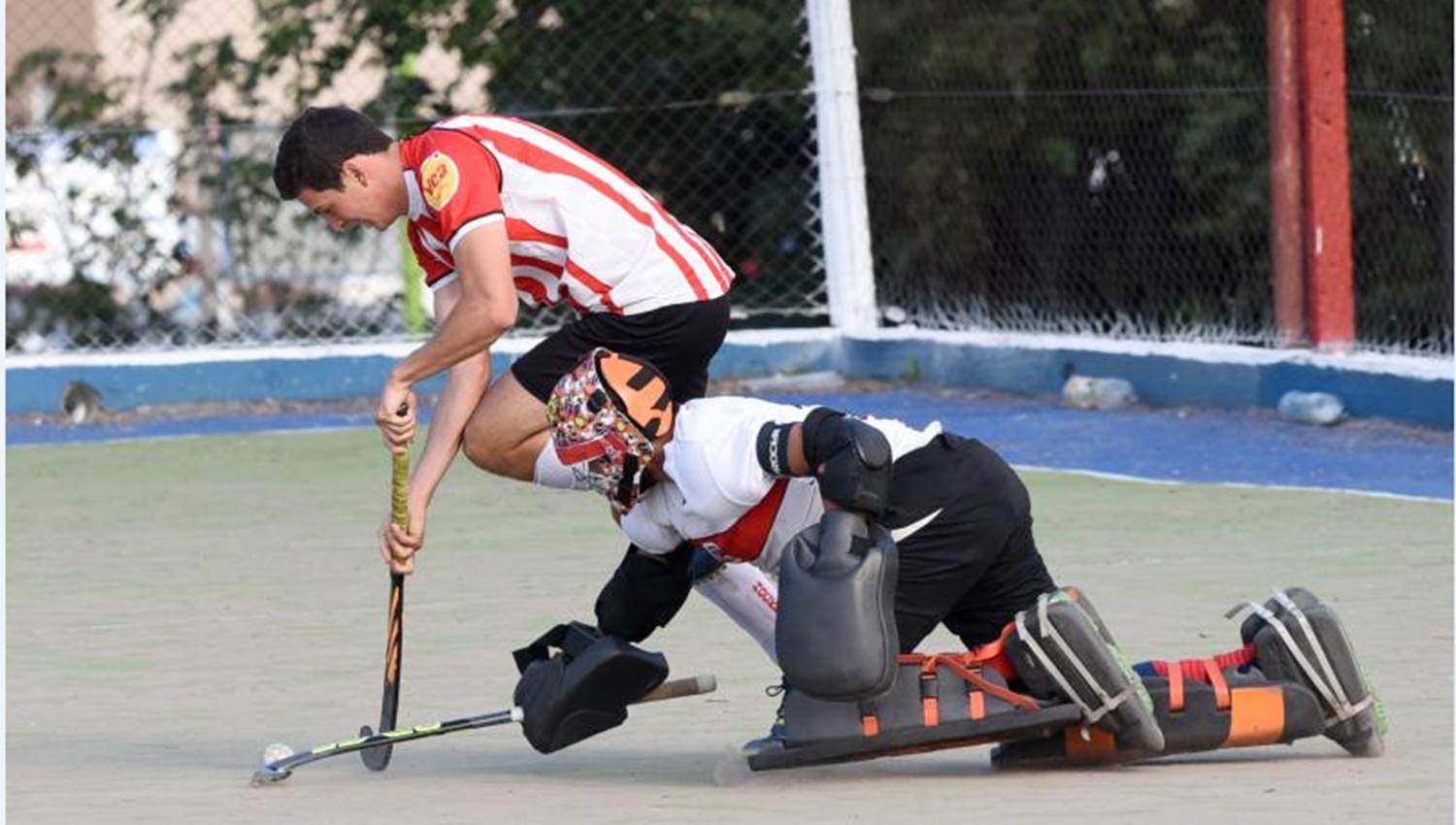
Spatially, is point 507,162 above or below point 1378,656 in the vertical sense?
above

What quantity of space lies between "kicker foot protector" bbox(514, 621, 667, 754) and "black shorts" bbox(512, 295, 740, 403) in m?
0.81

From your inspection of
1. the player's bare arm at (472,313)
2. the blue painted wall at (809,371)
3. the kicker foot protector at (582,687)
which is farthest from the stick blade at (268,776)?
the blue painted wall at (809,371)

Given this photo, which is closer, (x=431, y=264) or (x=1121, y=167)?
(x=431, y=264)

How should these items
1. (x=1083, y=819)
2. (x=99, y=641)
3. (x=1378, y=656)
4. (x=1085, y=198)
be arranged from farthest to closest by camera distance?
(x=1085, y=198) → (x=99, y=641) → (x=1378, y=656) → (x=1083, y=819)

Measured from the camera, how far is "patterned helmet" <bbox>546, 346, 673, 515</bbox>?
5.94 metres

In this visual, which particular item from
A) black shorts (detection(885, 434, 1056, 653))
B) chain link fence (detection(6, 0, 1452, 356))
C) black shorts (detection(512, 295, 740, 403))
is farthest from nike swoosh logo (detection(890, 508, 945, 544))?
chain link fence (detection(6, 0, 1452, 356))

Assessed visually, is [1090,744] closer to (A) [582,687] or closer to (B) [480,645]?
(A) [582,687]

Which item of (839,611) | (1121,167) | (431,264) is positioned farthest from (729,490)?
(1121,167)

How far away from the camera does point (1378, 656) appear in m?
7.19

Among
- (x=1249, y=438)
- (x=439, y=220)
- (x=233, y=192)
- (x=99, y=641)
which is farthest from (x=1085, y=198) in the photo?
(x=439, y=220)

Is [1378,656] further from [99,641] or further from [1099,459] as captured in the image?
[1099,459]

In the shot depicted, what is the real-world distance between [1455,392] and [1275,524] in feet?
6.99

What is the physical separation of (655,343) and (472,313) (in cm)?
76

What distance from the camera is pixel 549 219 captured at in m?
6.65
